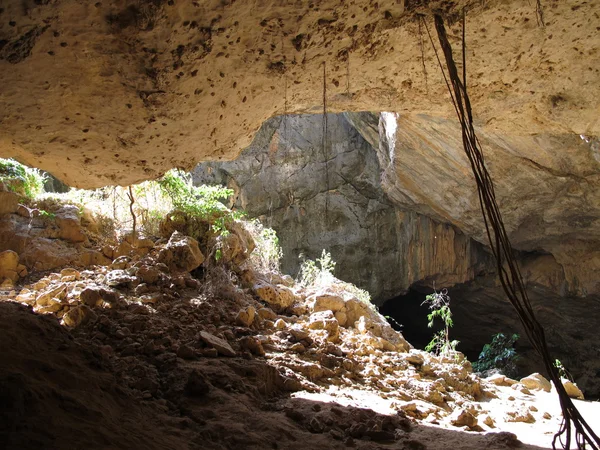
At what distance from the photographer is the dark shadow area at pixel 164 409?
6.26 feet

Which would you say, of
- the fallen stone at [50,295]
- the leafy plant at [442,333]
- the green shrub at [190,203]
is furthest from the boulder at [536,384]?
the fallen stone at [50,295]

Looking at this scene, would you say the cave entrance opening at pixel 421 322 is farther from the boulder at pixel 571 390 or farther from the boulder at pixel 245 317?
the boulder at pixel 245 317

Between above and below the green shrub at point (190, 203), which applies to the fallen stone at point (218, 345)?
below

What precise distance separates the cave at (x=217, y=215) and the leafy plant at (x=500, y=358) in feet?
11.0

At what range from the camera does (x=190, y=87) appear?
9.82 feet

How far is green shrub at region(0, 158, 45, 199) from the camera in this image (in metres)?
5.77

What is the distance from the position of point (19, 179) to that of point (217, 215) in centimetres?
243

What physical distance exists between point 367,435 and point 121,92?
265 cm

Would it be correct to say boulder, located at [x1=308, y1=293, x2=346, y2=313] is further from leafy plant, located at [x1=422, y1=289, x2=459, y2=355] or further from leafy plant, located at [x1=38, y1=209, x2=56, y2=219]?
leafy plant, located at [x1=38, y1=209, x2=56, y2=219]

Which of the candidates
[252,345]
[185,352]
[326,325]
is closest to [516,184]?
[326,325]

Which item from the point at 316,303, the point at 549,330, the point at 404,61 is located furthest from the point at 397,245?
the point at 404,61

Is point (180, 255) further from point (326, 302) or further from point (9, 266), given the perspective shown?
point (326, 302)

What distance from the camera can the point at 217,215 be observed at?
630 cm

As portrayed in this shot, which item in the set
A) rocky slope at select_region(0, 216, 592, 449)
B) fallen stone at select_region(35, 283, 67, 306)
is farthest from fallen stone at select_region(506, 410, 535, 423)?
fallen stone at select_region(35, 283, 67, 306)
